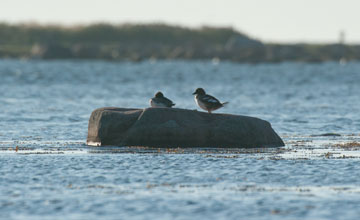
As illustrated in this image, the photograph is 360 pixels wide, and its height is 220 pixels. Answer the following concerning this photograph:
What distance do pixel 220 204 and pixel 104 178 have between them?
3.61 meters

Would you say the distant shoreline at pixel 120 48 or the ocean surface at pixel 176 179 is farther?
the distant shoreline at pixel 120 48

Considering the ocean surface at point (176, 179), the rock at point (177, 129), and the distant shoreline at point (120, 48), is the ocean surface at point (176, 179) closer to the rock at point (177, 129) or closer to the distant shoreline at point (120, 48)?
the rock at point (177, 129)

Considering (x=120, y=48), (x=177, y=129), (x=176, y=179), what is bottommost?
(x=176, y=179)

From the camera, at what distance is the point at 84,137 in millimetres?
26000

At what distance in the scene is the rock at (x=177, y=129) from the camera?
2208 centimetres

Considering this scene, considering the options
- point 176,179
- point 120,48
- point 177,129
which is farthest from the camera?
point 120,48

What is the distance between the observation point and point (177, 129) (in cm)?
2208

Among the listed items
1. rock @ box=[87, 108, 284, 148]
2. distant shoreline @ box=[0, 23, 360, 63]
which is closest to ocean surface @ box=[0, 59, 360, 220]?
rock @ box=[87, 108, 284, 148]

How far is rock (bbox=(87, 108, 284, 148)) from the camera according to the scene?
869 inches

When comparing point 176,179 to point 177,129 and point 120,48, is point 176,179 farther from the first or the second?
point 120,48

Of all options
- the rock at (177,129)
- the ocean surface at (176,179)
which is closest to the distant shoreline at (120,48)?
the ocean surface at (176,179)

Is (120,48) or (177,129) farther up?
(120,48)

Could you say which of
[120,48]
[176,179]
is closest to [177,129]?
[176,179]

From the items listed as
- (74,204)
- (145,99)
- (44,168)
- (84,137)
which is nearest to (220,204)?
(74,204)
